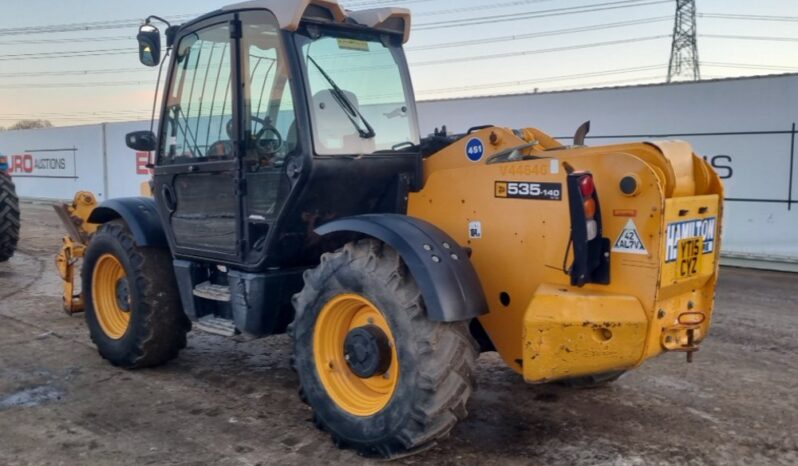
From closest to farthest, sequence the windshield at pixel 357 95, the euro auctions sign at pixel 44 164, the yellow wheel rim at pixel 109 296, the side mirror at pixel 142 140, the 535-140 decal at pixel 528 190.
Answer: the 535-140 decal at pixel 528 190, the windshield at pixel 357 95, the side mirror at pixel 142 140, the yellow wheel rim at pixel 109 296, the euro auctions sign at pixel 44 164

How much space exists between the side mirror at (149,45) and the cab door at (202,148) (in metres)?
0.13

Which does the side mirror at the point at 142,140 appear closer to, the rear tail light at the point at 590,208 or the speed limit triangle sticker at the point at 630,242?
the rear tail light at the point at 590,208

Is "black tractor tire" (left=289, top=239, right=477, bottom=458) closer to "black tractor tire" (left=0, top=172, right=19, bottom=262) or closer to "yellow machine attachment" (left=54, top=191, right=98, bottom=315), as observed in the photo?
"yellow machine attachment" (left=54, top=191, right=98, bottom=315)

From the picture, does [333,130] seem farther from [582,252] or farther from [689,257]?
[689,257]

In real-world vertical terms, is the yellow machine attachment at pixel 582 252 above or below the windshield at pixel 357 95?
below

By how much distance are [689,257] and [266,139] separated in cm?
252

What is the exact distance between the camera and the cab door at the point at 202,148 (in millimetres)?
4793

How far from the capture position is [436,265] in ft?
12.2

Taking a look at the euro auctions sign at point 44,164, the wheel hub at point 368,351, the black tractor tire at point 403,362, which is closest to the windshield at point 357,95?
the black tractor tire at point 403,362

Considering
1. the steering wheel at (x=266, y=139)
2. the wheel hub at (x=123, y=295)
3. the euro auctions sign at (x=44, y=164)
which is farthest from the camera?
the euro auctions sign at (x=44, y=164)

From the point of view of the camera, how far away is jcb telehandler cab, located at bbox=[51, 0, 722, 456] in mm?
3627

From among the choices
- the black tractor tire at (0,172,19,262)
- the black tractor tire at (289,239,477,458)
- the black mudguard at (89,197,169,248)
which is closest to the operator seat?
the black tractor tire at (289,239,477,458)

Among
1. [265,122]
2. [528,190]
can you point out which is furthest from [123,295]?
[528,190]

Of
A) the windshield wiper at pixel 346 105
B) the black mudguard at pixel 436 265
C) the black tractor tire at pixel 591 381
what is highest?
the windshield wiper at pixel 346 105
